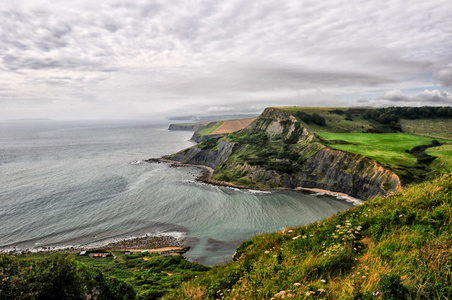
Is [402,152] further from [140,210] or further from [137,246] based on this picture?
[140,210]

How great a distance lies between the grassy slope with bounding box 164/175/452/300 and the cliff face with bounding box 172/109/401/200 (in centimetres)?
3594

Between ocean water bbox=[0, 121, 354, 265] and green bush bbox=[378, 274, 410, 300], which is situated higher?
green bush bbox=[378, 274, 410, 300]

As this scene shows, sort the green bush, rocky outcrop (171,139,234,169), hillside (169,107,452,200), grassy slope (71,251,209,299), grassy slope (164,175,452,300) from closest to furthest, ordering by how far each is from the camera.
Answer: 1. the green bush
2. grassy slope (164,175,452,300)
3. grassy slope (71,251,209,299)
4. hillside (169,107,452,200)
5. rocky outcrop (171,139,234,169)

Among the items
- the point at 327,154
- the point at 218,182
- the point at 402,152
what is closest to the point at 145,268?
the point at 218,182

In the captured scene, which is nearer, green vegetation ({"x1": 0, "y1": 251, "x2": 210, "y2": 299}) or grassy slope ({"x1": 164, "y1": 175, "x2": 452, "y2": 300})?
grassy slope ({"x1": 164, "y1": 175, "x2": 452, "y2": 300})

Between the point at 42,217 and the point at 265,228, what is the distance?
47.2 meters

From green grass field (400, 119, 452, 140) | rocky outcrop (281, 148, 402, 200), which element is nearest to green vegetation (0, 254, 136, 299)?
rocky outcrop (281, 148, 402, 200)

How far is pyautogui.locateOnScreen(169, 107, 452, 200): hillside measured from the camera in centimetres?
5147

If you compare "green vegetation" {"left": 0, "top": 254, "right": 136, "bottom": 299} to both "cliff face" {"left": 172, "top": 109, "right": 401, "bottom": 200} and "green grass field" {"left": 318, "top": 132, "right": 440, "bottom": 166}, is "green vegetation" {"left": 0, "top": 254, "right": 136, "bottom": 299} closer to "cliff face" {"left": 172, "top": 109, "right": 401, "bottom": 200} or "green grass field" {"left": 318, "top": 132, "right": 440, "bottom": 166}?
"cliff face" {"left": 172, "top": 109, "right": 401, "bottom": 200}

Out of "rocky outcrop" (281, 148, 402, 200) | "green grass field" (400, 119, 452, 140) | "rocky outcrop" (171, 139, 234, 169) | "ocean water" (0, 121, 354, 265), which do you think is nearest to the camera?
"ocean water" (0, 121, 354, 265)

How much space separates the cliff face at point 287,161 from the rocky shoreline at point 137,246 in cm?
3504

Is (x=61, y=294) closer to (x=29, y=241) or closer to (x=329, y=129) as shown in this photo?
(x=29, y=241)

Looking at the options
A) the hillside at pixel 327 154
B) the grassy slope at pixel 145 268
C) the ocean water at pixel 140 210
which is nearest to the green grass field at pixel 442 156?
the hillside at pixel 327 154

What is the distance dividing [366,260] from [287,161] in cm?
6809
